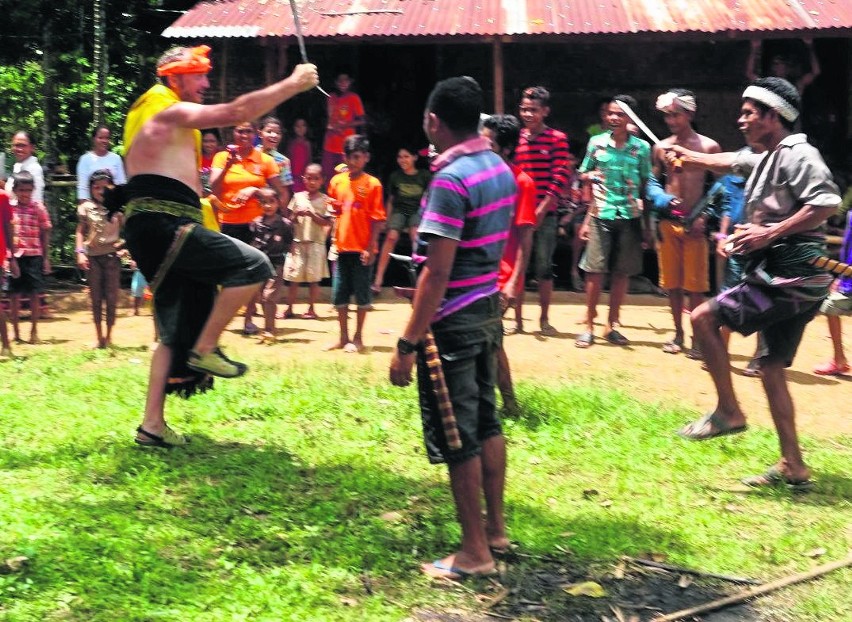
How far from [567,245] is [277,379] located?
6422mm

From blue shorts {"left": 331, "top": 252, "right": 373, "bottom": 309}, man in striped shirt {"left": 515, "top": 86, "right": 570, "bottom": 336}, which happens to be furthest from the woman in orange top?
man in striped shirt {"left": 515, "top": 86, "right": 570, "bottom": 336}

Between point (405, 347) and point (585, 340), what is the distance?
523 cm

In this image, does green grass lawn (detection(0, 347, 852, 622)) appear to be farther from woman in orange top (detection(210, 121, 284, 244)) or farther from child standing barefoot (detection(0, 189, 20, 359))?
woman in orange top (detection(210, 121, 284, 244))

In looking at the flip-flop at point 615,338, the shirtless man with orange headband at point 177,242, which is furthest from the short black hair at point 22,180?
the flip-flop at point 615,338

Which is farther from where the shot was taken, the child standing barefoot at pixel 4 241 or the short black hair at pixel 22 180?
the short black hair at pixel 22 180

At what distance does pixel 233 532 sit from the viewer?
4992 mm

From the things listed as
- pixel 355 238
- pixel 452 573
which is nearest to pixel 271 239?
pixel 355 238

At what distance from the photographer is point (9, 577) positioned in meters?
4.34

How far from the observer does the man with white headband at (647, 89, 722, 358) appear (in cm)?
892

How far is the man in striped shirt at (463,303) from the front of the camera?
4363mm

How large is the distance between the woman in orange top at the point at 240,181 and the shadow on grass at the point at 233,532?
3968mm

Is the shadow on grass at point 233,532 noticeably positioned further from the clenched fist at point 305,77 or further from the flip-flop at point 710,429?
the clenched fist at point 305,77

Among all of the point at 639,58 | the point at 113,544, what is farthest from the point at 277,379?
the point at 639,58

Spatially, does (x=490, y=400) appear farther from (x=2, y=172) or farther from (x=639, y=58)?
(x=639, y=58)
